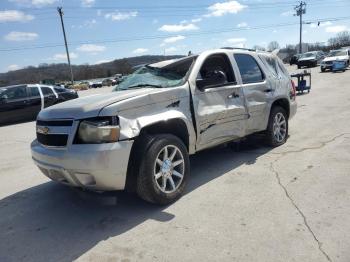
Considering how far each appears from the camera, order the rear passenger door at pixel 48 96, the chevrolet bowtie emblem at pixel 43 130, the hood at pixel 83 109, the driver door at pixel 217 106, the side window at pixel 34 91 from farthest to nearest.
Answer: the rear passenger door at pixel 48 96 < the side window at pixel 34 91 < the driver door at pixel 217 106 < the chevrolet bowtie emblem at pixel 43 130 < the hood at pixel 83 109

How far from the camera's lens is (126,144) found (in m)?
3.71

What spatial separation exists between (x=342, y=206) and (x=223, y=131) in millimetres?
1842

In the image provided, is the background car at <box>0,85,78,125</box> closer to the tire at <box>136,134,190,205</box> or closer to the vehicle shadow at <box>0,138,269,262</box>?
the vehicle shadow at <box>0,138,269,262</box>

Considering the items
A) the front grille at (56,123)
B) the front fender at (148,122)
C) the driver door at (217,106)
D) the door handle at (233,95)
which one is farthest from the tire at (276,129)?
the front grille at (56,123)

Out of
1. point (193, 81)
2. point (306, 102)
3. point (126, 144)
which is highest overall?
point (193, 81)

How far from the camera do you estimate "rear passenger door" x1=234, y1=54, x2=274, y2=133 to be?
5.61m

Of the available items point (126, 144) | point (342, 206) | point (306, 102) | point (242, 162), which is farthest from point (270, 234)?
point (306, 102)

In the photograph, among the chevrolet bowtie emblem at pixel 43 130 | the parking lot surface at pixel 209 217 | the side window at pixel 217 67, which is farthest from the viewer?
the side window at pixel 217 67

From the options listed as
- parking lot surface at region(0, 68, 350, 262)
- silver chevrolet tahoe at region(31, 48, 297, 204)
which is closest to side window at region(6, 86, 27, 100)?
parking lot surface at region(0, 68, 350, 262)

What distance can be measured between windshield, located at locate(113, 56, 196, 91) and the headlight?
1.14 m

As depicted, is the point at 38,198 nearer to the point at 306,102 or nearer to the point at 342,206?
the point at 342,206

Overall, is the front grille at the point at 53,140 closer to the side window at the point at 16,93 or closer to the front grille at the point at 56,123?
the front grille at the point at 56,123

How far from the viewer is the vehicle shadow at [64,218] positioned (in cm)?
342

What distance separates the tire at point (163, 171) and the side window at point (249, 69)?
75.5 inches
